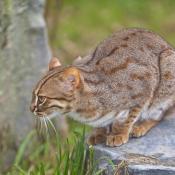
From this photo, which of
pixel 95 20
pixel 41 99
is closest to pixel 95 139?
pixel 41 99

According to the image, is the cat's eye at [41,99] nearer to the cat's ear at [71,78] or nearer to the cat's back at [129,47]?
the cat's ear at [71,78]

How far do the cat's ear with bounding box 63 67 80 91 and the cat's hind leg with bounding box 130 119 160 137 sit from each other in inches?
24.5

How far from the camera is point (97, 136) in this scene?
19.4 ft

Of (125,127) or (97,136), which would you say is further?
(97,136)

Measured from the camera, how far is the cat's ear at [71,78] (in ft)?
18.0

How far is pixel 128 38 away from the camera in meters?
6.01

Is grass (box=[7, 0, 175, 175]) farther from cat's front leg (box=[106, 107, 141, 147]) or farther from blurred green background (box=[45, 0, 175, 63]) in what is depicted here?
cat's front leg (box=[106, 107, 141, 147])

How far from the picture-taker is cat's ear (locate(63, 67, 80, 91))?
5.48 meters

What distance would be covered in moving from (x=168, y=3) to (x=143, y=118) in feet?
20.7

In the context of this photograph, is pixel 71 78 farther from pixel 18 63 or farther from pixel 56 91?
pixel 18 63

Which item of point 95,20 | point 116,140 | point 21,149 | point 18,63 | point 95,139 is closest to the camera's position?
point 116,140

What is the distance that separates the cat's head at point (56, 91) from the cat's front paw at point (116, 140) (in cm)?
41

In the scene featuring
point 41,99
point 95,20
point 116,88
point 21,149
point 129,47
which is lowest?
point 21,149

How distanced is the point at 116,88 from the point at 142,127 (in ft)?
1.27
